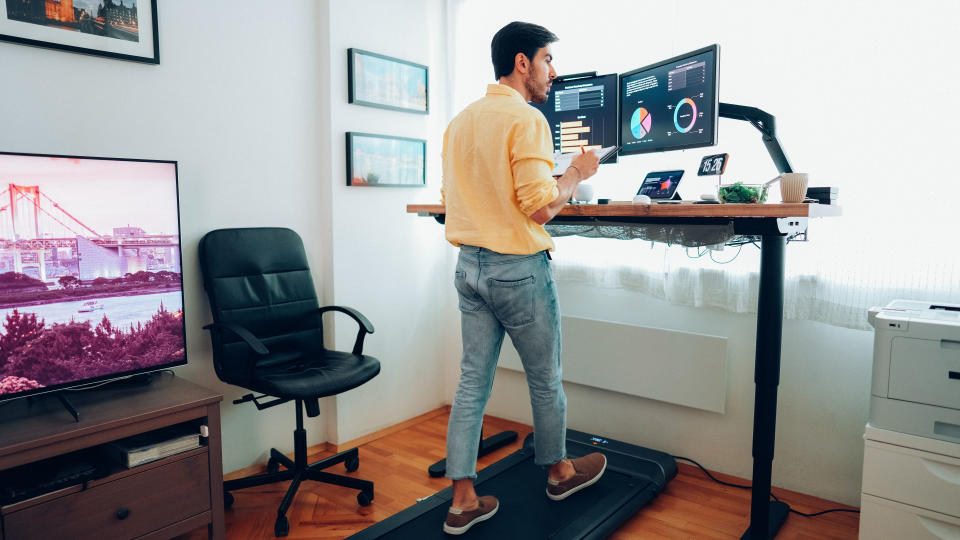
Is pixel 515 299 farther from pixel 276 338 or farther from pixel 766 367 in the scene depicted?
pixel 276 338

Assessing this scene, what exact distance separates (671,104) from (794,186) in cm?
68

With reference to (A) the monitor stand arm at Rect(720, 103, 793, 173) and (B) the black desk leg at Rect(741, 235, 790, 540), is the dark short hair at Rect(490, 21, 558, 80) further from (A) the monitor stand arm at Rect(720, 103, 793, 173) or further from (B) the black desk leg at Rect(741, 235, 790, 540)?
(B) the black desk leg at Rect(741, 235, 790, 540)

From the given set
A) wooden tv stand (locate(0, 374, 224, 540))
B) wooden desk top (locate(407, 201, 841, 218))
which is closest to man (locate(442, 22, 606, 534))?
wooden desk top (locate(407, 201, 841, 218))

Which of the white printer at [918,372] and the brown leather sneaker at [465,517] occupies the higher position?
the white printer at [918,372]

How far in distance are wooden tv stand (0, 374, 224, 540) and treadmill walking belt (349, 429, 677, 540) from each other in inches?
21.7

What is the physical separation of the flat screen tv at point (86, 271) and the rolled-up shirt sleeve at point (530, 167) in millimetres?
1227

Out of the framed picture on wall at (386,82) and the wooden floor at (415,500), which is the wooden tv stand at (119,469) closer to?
the wooden floor at (415,500)

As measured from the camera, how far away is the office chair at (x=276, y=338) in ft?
7.39

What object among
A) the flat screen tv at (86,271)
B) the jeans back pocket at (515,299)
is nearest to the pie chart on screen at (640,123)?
the jeans back pocket at (515,299)

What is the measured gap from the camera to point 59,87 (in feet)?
6.95

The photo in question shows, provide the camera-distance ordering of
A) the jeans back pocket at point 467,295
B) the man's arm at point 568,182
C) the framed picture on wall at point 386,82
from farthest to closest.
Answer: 1. the framed picture on wall at point 386,82
2. the jeans back pocket at point 467,295
3. the man's arm at point 568,182

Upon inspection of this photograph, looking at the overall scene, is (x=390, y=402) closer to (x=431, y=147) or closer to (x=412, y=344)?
(x=412, y=344)

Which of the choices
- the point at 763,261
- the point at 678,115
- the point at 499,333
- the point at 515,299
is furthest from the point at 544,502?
the point at 678,115

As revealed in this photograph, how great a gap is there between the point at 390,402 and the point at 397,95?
62.5 inches
